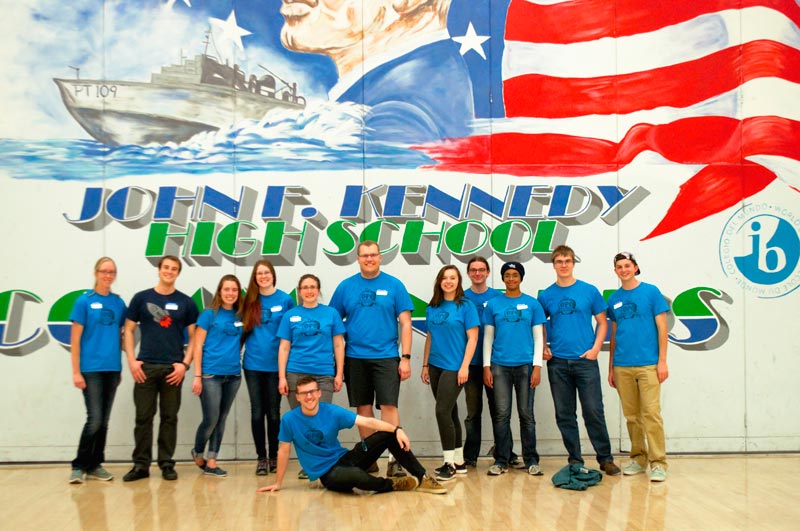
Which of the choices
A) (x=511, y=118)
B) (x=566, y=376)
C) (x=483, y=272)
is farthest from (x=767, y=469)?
(x=511, y=118)

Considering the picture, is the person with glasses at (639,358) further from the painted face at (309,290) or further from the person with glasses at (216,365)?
the person with glasses at (216,365)

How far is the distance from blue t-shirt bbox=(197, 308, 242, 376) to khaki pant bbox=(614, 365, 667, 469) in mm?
2913

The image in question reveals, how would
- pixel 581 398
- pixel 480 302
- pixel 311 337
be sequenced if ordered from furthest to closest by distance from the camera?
pixel 480 302, pixel 581 398, pixel 311 337

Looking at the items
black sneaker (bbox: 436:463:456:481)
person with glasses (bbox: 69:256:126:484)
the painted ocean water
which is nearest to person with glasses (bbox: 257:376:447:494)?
black sneaker (bbox: 436:463:456:481)

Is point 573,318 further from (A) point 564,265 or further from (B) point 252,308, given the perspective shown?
(B) point 252,308

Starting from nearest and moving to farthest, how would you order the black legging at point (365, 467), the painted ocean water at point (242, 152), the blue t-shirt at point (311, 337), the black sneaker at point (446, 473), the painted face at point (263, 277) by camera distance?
the black legging at point (365, 467) < the black sneaker at point (446, 473) < the blue t-shirt at point (311, 337) < the painted face at point (263, 277) < the painted ocean water at point (242, 152)

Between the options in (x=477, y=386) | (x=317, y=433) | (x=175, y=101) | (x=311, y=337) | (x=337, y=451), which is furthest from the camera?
(x=175, y=101)

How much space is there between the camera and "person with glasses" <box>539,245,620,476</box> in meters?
6.03

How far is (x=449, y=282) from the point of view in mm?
6066

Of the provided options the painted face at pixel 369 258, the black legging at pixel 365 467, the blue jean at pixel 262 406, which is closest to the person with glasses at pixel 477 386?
the painted face at pixel 369 258

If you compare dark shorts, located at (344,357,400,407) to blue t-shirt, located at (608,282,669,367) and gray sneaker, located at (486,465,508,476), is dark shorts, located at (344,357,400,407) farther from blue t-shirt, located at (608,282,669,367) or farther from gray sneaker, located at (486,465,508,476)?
blue t-shirt, located at (608,282,669,367)

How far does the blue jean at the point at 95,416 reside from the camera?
5.92 metres

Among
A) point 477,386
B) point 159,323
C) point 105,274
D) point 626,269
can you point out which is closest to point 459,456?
point 477,386

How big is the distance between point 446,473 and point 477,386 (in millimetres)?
783
